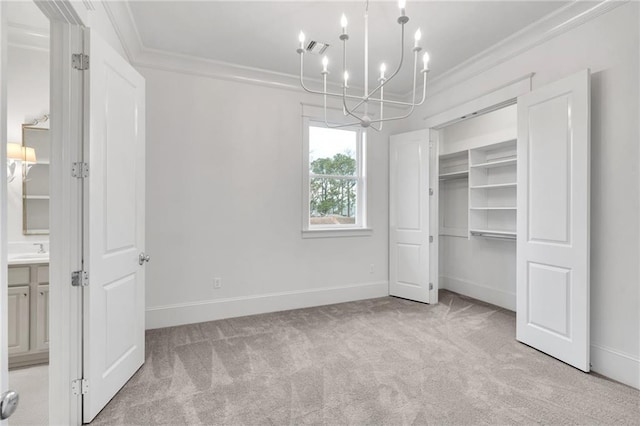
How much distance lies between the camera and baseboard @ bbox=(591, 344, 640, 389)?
2.24 meters

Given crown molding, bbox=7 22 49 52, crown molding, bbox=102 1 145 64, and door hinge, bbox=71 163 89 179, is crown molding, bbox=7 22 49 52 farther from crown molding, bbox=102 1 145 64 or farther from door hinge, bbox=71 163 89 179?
door hinge, bbox=71 163 89 179

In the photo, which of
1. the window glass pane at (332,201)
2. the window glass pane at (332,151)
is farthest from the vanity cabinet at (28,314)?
the window glass pane at (332,151)

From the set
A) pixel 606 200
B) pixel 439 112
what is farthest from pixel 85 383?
pixel 439 112

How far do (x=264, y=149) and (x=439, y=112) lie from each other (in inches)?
91.4

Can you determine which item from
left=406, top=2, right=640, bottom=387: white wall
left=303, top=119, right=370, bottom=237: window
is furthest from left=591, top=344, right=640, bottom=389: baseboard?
left=303, top=119, right=370, bottom=237: window

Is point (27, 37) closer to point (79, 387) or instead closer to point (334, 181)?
point (79, 387)

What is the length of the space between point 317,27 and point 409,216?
8.48 ft

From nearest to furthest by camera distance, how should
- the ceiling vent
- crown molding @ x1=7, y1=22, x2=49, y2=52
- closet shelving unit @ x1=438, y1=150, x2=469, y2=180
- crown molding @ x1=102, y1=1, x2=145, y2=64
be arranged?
crown molding @ x1=102, y1=1, x2=145, y2=64 → crown molding @ x1=7, y1=22, x2=49, y2=52 → the ceiling vent → closet shelving unit @ x1=438, y1=150, x2=469, y2=180

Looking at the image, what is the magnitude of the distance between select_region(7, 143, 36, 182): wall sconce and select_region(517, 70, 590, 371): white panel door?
14.7 ft

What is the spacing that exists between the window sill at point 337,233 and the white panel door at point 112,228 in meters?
2.00

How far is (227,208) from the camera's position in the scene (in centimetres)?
365

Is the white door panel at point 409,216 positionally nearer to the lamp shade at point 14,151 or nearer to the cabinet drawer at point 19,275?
the cabinet drawer at point 19,275

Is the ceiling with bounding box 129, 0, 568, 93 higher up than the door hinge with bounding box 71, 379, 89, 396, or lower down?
higher up

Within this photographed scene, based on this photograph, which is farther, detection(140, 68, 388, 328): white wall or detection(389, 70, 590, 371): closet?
detection(140, 68, 388, 328): white wall
